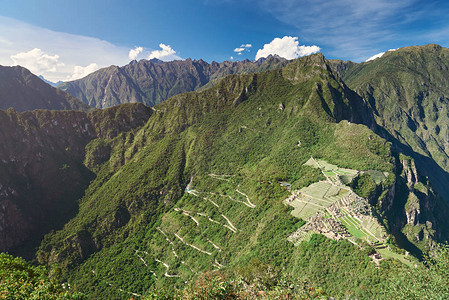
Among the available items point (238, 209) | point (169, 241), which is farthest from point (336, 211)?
point (169, 241)

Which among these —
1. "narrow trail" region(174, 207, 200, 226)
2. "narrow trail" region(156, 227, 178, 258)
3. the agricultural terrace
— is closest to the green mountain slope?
"narrow trail" region(156, 227, 178, 258)

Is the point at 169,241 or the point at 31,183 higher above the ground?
the point at 31,183

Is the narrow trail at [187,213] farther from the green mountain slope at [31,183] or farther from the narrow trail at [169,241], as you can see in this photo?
the green mountain slope at [31,183]

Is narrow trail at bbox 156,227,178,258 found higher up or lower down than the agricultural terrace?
lower down

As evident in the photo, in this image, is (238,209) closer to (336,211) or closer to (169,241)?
(169,241)

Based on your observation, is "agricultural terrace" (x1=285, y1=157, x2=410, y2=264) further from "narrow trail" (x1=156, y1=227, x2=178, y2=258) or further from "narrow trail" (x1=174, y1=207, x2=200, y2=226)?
"narrow trail" (x1=156, y1=227, x2=178, y2=258)

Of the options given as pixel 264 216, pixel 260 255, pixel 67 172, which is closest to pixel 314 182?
pixel 264 216

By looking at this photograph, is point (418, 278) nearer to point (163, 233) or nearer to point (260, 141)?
point (163, 233)

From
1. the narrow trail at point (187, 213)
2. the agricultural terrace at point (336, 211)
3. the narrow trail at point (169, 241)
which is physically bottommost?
the narrow trail at point (169, 241)

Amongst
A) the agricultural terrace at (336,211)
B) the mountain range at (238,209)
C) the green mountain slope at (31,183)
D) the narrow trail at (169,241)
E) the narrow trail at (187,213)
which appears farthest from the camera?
the green mountain slope at (31,183)

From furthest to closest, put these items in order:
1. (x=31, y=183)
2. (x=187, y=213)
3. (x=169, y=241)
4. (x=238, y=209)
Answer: (x=31, y=183), (x=187, y=213), (x=169, y=241), (x=238, y=209)

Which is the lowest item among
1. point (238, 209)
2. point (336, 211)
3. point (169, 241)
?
point (169, 241)

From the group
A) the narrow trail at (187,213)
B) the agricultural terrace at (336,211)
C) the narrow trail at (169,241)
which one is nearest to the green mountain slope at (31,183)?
the narrow trail at (169,241)
